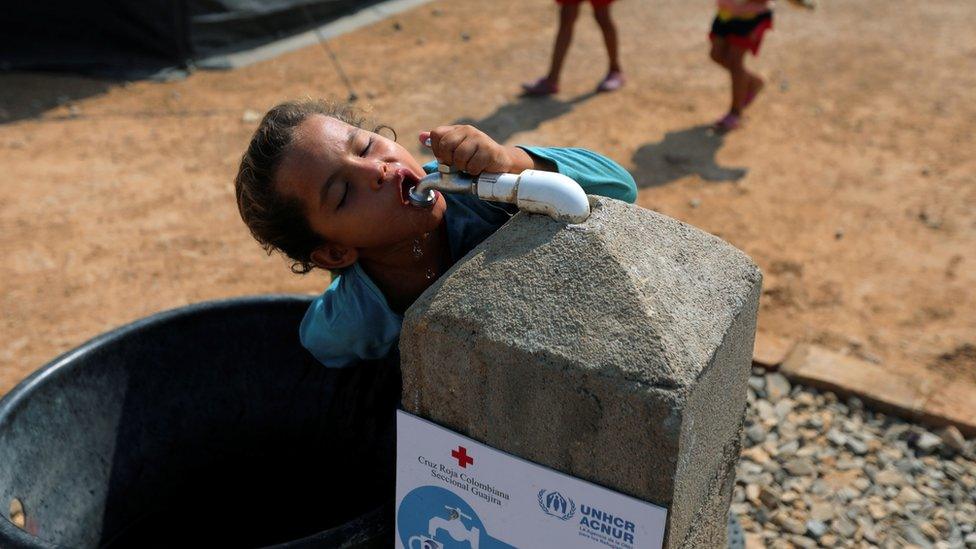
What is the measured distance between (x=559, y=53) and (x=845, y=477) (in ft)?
12.9

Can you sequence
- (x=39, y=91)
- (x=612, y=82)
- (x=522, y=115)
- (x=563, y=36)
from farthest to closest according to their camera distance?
(x=39, y=91)
(x=612, y=82)
(x=563, y=36)
(x=522, y=115)

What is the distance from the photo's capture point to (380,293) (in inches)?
76.2

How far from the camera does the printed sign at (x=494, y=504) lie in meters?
1.48

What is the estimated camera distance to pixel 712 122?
578 centimetres

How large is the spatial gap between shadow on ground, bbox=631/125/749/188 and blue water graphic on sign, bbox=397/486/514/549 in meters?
3.44

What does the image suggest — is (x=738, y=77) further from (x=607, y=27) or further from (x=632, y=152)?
(x=607, y=27)

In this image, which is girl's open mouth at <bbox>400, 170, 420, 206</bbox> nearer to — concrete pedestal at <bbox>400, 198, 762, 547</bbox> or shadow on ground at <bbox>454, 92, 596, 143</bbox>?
concrete pedestal at <bbox>400, 198, 762, 547</bbox>

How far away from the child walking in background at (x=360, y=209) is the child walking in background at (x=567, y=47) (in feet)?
14.1

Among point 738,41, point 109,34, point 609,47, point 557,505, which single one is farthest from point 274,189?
point 109,34

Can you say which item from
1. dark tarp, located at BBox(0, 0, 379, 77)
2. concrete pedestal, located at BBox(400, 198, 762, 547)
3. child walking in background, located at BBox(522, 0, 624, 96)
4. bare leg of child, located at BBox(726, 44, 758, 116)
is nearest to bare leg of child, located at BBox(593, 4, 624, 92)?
child walking in background, located at BBox(522, 0, 624, 96)

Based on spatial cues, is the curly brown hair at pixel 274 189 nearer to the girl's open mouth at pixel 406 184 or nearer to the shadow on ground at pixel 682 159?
the girl's open mouth at pixel 406 184

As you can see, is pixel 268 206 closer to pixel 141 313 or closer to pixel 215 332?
pixel 215 332

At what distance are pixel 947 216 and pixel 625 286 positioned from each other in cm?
360

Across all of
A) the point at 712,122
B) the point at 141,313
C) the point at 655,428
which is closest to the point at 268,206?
the point at 655,428
